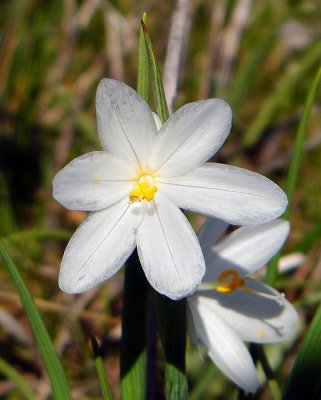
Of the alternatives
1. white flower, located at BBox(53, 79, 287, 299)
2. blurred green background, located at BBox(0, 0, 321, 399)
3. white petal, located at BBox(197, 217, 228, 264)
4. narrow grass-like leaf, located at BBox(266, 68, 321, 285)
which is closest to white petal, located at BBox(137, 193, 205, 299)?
white flower, located at BBox(53, 79, 287, 299)

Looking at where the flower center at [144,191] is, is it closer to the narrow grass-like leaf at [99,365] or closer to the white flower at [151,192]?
the white flower at [151,192]

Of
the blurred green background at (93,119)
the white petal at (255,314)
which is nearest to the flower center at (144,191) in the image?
the white petal at (255,314)

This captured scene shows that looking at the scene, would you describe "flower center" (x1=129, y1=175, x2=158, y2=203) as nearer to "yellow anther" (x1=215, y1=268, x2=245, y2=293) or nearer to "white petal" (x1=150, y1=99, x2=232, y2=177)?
"white petal" (x1=150, y1=99, x2=232, y2=177)

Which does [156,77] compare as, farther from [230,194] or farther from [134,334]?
[134,334]

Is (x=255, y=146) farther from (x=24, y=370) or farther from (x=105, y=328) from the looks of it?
(x=24, y=370)

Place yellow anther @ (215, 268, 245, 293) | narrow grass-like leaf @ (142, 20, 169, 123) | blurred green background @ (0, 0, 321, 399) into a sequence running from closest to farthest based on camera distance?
narrow grass-like leaf @ (142, 20, 169, 123)
yellow anther @ (215, 268, 245, 293)
blurred green background @ (0, 0, 321, 399)

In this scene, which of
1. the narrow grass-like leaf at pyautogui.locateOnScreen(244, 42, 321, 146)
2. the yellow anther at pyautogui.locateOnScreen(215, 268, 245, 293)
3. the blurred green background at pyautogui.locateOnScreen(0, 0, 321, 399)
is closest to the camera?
the yellow anther at pyautogui.locateOnScreen(215, 268, 245, 293)

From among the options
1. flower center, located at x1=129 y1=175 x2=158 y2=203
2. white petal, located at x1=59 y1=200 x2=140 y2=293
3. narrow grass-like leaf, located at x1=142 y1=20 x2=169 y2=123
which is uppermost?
narrow grass-like leaf, located at x1=142 y1=20 x2=169 y2=123
